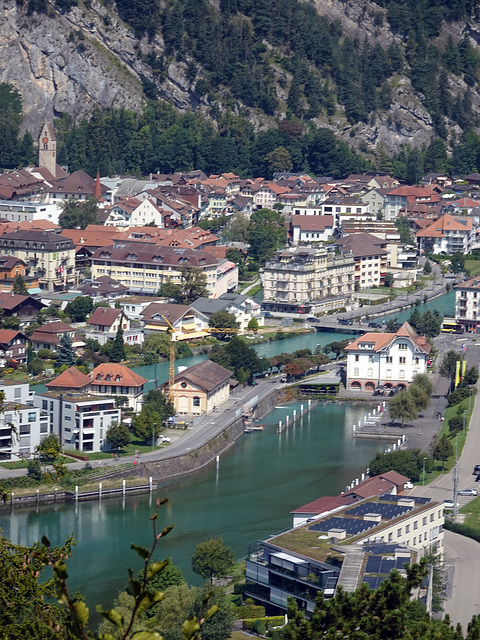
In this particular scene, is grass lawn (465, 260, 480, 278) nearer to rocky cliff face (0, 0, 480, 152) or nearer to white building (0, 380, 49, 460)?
rocky cliff face (0, 0, 480, 152)

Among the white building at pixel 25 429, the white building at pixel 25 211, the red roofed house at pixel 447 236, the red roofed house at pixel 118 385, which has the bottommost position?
the white building at pixel 25 429

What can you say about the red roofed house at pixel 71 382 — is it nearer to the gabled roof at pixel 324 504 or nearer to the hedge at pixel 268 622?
the gabled roof at pixel 324 504

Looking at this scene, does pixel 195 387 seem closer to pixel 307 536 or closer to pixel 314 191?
pixel 307 536

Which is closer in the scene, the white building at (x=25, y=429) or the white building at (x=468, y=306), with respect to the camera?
the white building at (x=25, y=429)

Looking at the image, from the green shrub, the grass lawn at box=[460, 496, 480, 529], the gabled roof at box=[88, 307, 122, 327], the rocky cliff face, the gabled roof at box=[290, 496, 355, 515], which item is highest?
the rocky cliff face

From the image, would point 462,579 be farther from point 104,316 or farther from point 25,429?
point 104,316

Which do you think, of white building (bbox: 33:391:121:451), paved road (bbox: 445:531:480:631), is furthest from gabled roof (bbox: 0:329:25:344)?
paved road (bbox: 445:531:480:631)

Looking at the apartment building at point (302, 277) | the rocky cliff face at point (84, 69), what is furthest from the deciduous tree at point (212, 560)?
the rocky cliff face at point (84, 69)
